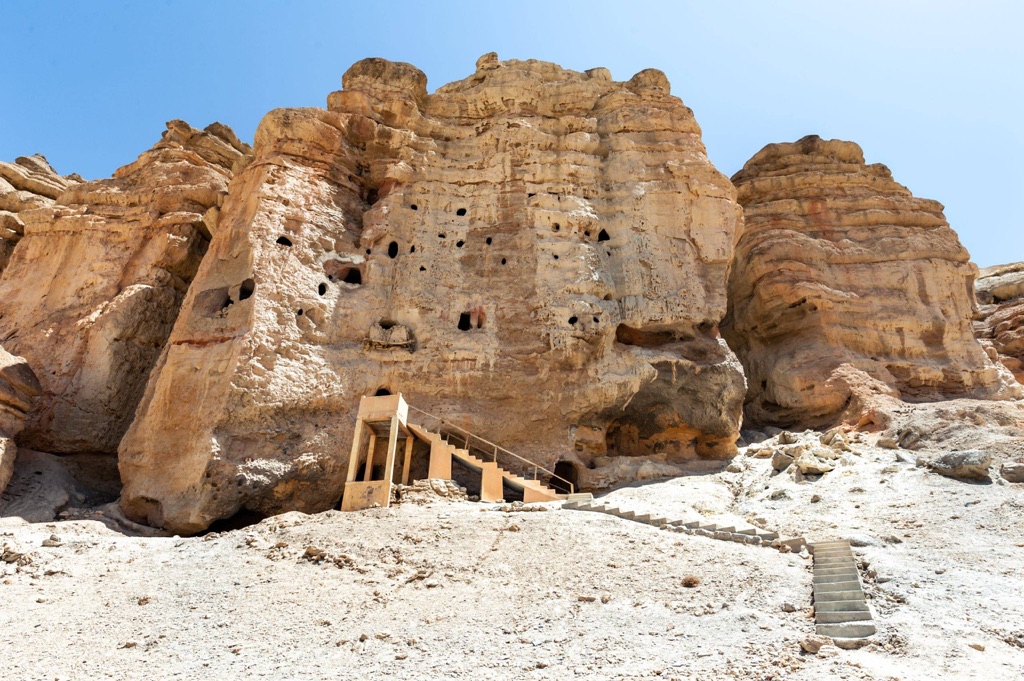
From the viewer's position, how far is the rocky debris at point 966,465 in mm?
14156

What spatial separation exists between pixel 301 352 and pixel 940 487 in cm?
1538

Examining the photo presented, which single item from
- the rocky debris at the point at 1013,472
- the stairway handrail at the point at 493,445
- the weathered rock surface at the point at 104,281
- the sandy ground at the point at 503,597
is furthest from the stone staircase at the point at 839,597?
the weathered rock surface at the point at 104,281

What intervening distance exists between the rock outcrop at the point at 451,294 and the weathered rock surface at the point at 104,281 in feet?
10.5

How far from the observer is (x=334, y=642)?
8.69 m

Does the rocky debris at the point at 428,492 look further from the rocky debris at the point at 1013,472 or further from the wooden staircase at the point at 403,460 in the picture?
the rocky debris at the point at 1013,472

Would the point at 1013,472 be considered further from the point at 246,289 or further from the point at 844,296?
the point at 246,289

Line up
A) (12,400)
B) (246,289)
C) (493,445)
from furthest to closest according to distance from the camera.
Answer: (246,289) → (493,445) → (12,400)

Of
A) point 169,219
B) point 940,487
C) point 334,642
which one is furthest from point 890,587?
point 169,219

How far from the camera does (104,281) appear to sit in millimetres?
22375

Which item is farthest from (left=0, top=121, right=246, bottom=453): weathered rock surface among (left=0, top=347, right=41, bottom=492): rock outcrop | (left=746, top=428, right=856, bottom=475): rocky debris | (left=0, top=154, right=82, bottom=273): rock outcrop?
(left=746, top=428, right=856, bottom=475): rocky debris

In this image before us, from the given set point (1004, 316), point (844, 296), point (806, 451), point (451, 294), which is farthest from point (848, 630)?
point (1004, 316)

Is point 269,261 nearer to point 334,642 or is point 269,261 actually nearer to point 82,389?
point 82,389

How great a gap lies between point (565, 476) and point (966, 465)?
31.3 ft

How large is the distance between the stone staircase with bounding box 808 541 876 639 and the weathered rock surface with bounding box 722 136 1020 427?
11.2m
